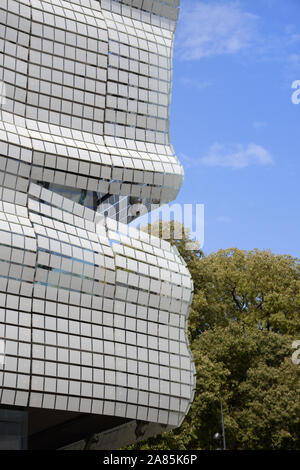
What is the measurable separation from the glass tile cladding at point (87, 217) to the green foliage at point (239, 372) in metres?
15.0

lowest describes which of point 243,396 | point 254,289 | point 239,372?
point 243,396

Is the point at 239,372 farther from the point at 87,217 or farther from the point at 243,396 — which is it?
the point at 87,217

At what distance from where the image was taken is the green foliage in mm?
55000

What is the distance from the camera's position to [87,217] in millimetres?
40719

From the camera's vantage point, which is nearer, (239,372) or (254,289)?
(239,372)

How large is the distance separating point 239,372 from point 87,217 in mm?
23786

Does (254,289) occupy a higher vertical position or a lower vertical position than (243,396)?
higher

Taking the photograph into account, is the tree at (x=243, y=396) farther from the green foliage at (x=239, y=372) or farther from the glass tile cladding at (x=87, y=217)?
the glass tile cladding at (x=87, y=217)

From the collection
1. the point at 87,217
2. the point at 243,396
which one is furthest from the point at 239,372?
the point at 87,217

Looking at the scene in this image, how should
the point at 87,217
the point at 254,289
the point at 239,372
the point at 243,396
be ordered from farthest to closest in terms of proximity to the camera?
1. the point at 254,289
2. the point at 239,372
3. the point at 243,396
4. the point at 87,217

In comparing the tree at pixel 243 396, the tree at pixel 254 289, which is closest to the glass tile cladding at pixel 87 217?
the tree at pixel 243 396

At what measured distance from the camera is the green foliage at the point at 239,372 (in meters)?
55.0

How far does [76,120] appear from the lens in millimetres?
41844

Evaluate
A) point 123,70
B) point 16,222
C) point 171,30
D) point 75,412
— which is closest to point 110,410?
point 75,412
